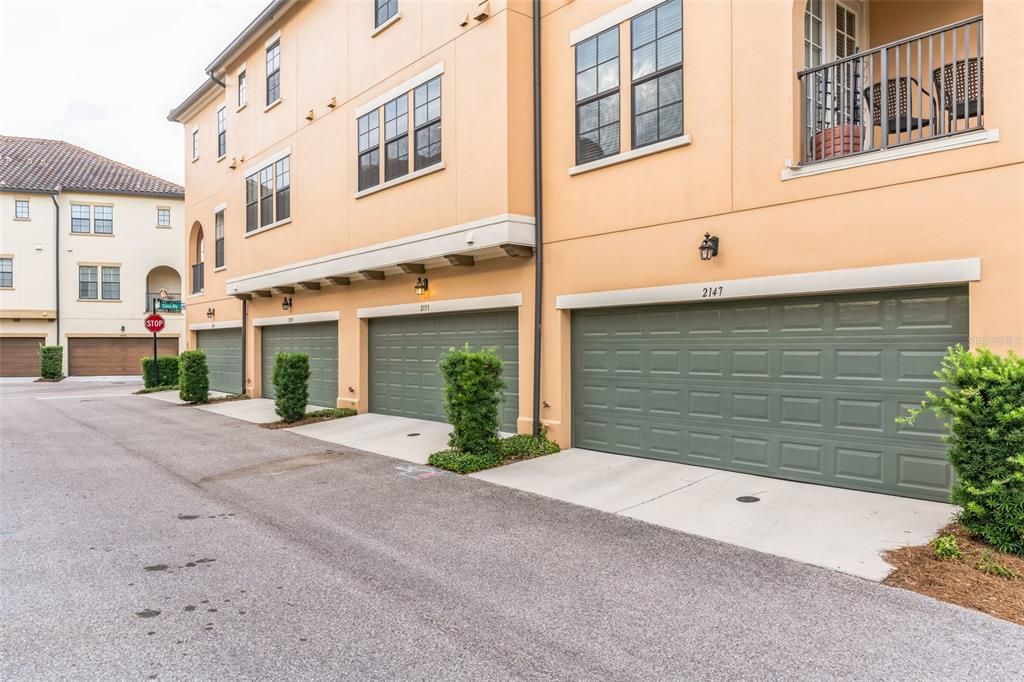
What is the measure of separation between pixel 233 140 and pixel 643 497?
17.5 metres

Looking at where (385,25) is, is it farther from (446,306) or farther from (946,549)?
(946,549)

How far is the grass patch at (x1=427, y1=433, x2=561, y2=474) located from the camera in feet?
28.7

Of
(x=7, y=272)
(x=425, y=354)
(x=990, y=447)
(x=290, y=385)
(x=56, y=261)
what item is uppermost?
(x=56, y=261)

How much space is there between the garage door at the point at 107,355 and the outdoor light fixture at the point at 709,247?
109ft

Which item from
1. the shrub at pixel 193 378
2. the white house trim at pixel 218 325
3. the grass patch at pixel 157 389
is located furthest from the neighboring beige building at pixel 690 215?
the grass patch at pixel 157 389

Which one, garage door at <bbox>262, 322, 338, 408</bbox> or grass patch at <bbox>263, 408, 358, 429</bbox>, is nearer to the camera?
grass patch at <bbox>263, 408, 358, 429</bbox>

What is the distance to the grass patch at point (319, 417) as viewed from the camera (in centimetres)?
1326

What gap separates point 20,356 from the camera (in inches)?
1251

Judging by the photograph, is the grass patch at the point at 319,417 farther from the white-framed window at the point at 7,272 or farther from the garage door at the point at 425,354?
the white-framed window at the point at 7,272

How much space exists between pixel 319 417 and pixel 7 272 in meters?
27.8

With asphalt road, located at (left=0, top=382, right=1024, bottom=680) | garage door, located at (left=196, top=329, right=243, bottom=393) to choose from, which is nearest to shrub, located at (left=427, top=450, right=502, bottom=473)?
asphalt road, located at (left=0, top=382, right=1024, bottom=680)

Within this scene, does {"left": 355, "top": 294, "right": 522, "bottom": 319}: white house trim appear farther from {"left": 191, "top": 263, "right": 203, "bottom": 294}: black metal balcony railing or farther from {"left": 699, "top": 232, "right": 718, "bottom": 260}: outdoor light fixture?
{"left": 191, "top": 263, "right": 203, "bottom": 294}: black metal balcony railing

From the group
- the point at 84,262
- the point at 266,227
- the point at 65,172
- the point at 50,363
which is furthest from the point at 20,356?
the point at 266,227

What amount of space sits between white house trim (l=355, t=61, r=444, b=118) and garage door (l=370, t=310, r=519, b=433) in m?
4.37
